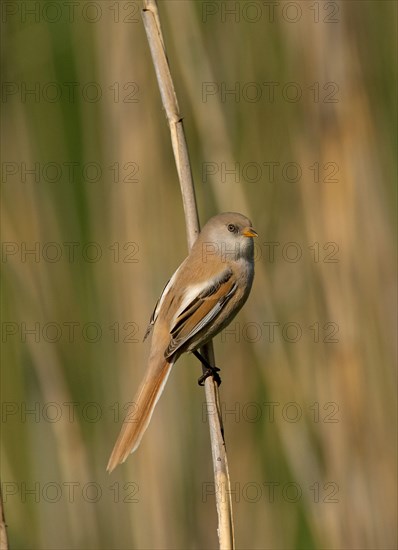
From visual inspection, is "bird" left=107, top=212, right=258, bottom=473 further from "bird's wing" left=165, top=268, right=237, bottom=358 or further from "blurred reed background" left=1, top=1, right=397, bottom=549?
"blurred reed background" left=1, top=1, right=397, bottom=549

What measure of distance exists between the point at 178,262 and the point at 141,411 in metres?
0.68

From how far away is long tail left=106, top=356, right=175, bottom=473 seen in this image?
241cm

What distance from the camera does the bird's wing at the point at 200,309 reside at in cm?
272

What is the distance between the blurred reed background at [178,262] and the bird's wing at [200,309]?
19cm

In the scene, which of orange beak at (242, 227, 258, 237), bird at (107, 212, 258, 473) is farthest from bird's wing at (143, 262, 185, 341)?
orange beak at (242, 227, 258, 237)

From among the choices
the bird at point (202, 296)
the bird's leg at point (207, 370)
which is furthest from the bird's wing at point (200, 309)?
the bird's leg at point (207, 370)

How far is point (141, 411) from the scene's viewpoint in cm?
258

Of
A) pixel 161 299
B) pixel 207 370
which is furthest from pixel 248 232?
pixel 207 370

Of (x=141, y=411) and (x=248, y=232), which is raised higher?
(x=248, y=232)

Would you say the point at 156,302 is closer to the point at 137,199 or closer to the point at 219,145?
the point at 137,199

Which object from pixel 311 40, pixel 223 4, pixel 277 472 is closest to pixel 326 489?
pixel 277 472

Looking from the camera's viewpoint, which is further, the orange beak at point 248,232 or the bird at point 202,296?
the orange beak at point 248,232

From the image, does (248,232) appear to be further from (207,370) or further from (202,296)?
(207,370)

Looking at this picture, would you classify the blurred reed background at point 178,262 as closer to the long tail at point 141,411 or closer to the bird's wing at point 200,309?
the bird's wing at point 200,309
